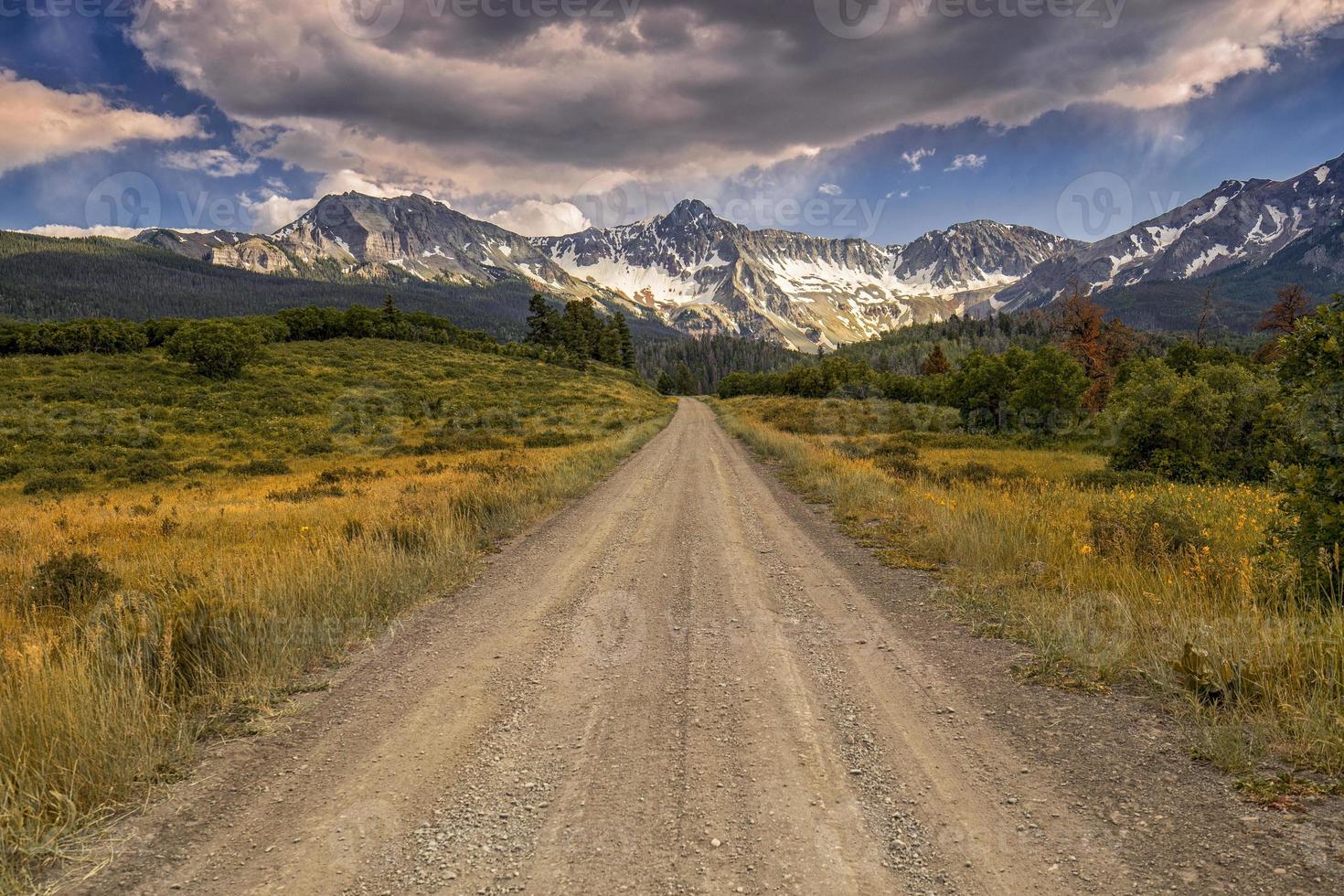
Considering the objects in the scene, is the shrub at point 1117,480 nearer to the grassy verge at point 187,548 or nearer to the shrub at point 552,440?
the grassy verge at point 187,548

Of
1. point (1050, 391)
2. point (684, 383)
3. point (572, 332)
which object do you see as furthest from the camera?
point (684, 383)

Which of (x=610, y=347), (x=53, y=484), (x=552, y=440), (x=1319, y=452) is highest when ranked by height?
(x=610, y=347)

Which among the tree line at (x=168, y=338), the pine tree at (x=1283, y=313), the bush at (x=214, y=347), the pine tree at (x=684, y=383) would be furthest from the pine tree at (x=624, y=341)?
the pine tree at (x=1283, y=313)

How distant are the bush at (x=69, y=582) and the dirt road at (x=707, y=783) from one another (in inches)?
215

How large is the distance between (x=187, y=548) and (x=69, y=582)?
9.46ft

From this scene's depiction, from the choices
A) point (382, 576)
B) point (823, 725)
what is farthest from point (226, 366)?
point (823, 725)

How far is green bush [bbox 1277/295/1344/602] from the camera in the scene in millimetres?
5547

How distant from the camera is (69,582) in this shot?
28.1 feet

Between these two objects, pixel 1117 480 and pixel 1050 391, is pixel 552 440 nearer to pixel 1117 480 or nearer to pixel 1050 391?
pixel 1117 480

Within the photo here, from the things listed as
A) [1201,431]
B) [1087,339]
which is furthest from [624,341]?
[1201,431]

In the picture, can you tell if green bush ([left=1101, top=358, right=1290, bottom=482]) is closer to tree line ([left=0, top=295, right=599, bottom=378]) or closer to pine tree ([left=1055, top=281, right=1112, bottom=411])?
pine tree ([left=1055, top=281, right=1112, bottom=411])

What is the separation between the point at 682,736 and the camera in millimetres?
4500

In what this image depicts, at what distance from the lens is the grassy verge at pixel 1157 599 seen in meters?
4.01

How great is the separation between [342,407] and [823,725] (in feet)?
153
